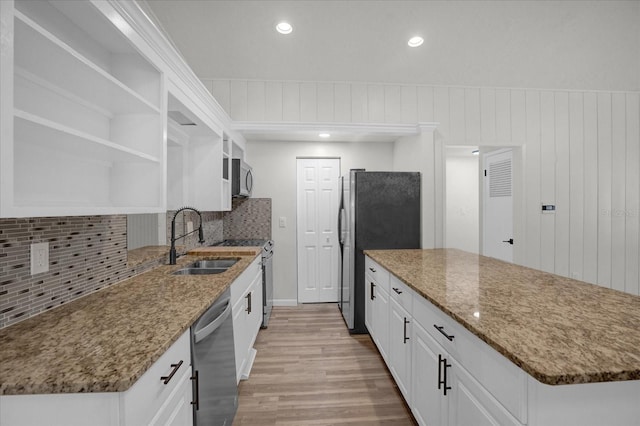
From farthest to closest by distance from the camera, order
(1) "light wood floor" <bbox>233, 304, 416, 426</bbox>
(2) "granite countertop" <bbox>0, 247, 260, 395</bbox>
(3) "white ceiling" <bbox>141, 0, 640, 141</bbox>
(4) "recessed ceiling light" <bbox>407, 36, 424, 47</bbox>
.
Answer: (4) "recessed ceiling light" <bbox>407, 36, 424, 47</bbox>, (3) "white ceiling" <bbox>141, 0, 640, 141</bbox>, (1) "light wood floor" <bbox>233, 304, 416, 426</bbox>, (2) "granite countertop" <bbox>0, 247, 260, 395</bbox>

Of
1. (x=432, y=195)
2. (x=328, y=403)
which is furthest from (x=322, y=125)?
(x=328, y=403)

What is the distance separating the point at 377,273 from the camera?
2.53m

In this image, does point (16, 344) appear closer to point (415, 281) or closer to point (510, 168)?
point (415, 281)

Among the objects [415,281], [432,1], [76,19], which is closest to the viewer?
[76,19]

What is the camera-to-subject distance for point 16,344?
921 millimetres

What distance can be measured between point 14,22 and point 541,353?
5.88 feet

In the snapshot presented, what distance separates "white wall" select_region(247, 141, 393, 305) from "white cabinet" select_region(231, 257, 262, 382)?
3.99 ft

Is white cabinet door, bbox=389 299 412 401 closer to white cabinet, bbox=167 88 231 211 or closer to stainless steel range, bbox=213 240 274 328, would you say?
stainless steel range, bbox=213 240 274 328

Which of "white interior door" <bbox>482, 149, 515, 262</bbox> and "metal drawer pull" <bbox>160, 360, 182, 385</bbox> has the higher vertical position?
"white interior door" <bbox>482, 149, 515, 262</bbox>

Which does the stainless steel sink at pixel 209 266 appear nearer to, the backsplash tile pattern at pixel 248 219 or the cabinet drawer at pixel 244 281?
the cabinet drawer at pixel 244 281

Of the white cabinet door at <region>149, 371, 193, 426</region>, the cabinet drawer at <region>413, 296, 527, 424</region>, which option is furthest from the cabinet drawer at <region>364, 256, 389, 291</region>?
the white cabinet door at <region>149, 371, 193, 426</region>

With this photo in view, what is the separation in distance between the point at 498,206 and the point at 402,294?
2884 mm

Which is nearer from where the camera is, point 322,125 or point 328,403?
point 328,403

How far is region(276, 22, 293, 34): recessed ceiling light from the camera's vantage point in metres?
2.80
